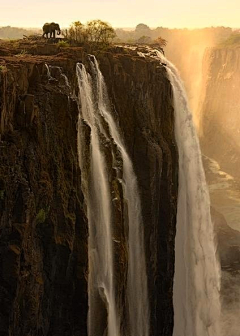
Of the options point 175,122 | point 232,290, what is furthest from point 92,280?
point 232,290

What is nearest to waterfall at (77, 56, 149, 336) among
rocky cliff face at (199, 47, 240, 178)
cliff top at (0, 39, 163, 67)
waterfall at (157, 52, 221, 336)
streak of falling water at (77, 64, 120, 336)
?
streak of falling water at (77, 64, 120, 336)

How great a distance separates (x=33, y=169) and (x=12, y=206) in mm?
1442

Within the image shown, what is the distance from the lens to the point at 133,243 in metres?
19.1

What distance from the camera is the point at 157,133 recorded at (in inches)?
864

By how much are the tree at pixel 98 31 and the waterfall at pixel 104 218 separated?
19.1ft

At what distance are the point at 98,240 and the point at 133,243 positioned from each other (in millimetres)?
3622

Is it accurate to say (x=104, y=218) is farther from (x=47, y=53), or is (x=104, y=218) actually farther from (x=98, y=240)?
(x=47, y=53)

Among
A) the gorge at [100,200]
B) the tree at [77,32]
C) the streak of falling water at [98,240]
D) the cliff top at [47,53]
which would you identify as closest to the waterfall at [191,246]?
the gorge at [100,200]

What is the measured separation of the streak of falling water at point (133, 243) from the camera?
18.8 m

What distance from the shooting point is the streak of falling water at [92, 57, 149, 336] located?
18.8 meters

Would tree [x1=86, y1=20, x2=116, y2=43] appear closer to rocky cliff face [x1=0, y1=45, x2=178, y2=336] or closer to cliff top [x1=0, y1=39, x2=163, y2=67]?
cliff top [x1=0, y1=39, x2=163, y2=67]

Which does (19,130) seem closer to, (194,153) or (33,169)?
(33,169)

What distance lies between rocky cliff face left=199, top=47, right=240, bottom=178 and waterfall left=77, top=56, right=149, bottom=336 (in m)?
46.8

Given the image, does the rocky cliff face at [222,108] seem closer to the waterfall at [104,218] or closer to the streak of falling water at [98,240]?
the waterfall at [104,218]
